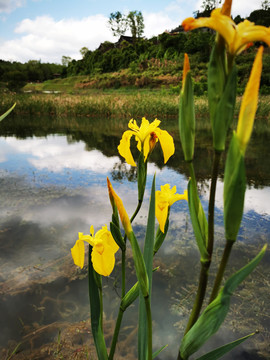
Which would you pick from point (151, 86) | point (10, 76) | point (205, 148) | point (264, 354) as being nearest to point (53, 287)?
point (264, 354)

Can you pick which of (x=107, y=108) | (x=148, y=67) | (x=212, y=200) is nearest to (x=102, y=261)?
(x=212, y=200)

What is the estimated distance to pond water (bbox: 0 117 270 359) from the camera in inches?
52.6

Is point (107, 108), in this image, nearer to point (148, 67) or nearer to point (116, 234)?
point (116, 234)

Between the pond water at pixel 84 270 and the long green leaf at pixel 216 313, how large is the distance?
0.91 meters

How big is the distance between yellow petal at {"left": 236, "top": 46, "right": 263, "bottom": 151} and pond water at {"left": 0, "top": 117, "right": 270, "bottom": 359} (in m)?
1.23

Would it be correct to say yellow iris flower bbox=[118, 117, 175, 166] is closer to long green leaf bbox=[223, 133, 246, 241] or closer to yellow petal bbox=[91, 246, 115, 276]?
yellow petal bbox=[91, 246, 115, 276]

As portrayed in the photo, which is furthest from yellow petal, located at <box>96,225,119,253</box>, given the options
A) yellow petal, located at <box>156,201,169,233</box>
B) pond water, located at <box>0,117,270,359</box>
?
pond water, located at <box>0,117,270,359</box>

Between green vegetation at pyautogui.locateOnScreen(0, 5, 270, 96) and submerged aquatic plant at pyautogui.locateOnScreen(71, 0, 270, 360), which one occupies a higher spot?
green vegetation at pyautogui.locateOnScreen(0, 5, 270, 96)

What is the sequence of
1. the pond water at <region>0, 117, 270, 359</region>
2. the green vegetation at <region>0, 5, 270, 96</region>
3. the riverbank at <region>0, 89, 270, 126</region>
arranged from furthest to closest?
the green vegetation at <region>0, 5, 270, 96</region>, the riverbank at <region>0, 89, 270, 126</region>, the pond water at <region>0, 117, 270, 359</region>

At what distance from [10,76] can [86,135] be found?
1662 cm

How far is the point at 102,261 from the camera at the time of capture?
656 millimetres

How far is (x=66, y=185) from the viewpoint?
3.32 metres

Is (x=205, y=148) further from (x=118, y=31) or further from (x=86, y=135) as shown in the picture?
(x=118, y=31)

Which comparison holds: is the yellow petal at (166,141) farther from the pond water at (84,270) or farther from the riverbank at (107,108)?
the riverbank at (107,108)
